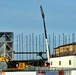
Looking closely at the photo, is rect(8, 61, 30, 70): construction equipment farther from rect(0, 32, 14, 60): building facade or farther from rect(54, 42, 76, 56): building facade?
rect(0, 32, 14, 60): building facade

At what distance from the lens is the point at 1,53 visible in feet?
532

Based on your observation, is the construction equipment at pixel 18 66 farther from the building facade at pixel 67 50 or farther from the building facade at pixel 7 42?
the building facade at pixel 7 42

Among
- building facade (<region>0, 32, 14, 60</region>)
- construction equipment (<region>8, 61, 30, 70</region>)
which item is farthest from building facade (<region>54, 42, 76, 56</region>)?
building facade (<region>0, 32, 14, 60</region>)

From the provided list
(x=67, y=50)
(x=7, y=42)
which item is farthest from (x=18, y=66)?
(x=7, y=42)

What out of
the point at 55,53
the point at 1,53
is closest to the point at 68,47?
the point at 55,53

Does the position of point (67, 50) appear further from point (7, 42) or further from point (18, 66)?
point (7, 42)

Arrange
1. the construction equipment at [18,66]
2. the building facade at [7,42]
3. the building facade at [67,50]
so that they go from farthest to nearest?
the building facade at [7,42] < the building facade at [67,50] < the construction equipment at [18,66]

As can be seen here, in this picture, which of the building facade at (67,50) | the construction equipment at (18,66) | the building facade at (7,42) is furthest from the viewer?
the building facade at (7,42)

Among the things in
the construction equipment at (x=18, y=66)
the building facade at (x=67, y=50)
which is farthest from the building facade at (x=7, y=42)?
the building facade at (x=67, y=50)

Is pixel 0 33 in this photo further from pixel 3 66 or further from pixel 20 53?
pixel 3 66

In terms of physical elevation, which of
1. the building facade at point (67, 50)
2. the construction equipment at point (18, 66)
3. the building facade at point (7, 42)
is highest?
the building facade at point (7, 42)

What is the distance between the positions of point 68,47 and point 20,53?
1691 inches

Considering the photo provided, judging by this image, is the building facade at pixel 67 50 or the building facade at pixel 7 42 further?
the building facade at pixel 7 42

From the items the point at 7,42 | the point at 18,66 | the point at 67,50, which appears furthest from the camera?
the point at 7,42
